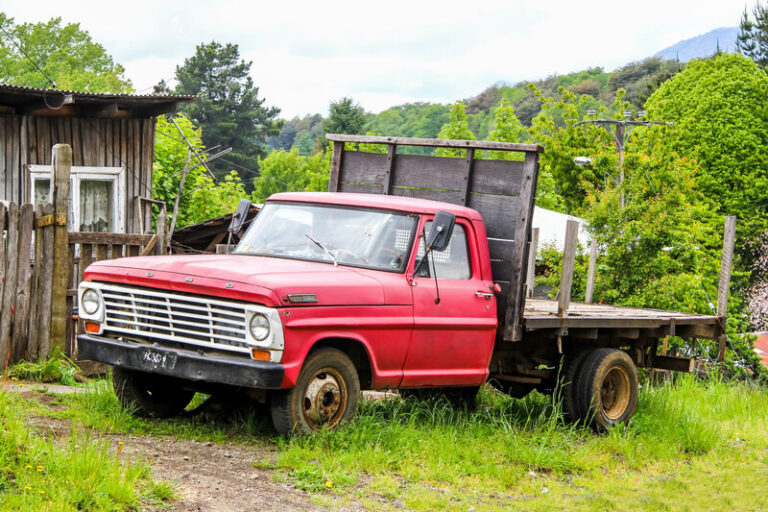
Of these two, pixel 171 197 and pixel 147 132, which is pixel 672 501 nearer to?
pixel 147 132

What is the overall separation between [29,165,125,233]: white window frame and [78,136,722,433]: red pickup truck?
6198 mm

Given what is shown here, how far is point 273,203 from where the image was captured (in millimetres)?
8289

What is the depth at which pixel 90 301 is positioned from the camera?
738 cm

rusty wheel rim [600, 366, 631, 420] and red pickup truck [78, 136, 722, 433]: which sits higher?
red pickup truck [78, 136, 722, 433]

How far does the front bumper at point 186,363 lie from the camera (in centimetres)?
646

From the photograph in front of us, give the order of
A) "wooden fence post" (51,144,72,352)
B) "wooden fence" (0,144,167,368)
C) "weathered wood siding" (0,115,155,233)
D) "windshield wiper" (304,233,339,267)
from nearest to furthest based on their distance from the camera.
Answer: "windshield wiper" (304,233,339,267)
"wooden fence" (0,144,167,368)
"wooden fence post" (51,144,72,352)
"weathered wood siding" (0,115,155,233)

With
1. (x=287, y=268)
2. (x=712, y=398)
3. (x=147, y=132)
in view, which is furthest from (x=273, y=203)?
(x=147, y=132)

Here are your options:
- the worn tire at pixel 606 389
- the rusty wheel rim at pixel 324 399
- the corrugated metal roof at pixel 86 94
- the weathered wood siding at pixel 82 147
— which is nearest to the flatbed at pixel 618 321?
the worn tire at pixel 606 389

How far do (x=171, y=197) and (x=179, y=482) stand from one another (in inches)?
682

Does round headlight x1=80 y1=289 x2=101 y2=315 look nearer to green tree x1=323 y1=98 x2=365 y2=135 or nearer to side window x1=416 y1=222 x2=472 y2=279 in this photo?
side window x1=416 y1=222 x2=472 y2=279

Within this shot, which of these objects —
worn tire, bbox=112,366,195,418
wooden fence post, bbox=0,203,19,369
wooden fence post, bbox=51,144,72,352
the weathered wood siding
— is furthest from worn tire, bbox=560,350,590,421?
the weathered wood siding

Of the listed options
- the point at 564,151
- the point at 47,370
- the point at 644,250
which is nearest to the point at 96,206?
the point at 47,370

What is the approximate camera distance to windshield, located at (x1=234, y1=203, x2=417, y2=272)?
7645 millimetres

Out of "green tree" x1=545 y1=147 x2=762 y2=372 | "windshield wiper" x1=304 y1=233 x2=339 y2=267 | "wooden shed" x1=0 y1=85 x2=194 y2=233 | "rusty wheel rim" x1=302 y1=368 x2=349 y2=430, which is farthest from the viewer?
"green tree" x1=545 y1=147 x2=762 y2=372
